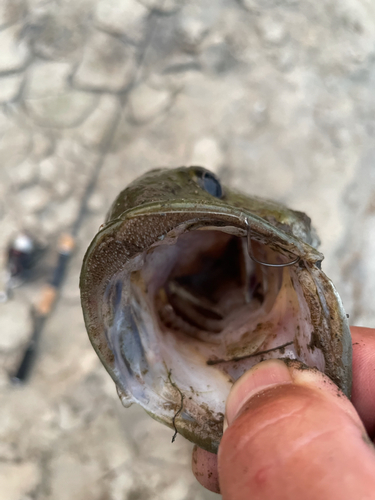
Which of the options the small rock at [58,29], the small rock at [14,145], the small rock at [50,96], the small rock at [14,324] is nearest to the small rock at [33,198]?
the small rock at [14,145]

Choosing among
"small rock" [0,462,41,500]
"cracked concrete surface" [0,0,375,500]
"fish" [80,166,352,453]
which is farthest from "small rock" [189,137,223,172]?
"small rock" [0,462,41,500]

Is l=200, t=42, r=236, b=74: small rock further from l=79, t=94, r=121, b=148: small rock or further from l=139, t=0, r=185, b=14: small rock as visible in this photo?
l=79, t=94, r=121, b=148: small rock

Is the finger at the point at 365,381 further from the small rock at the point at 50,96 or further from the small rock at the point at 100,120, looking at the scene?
the small rock at the point at 50,96

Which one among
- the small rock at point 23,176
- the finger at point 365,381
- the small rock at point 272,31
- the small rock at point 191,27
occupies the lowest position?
the small rock at point 23,176

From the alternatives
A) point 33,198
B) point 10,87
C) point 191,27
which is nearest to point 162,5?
point 191,27

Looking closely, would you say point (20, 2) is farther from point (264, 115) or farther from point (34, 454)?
point (34, 454)

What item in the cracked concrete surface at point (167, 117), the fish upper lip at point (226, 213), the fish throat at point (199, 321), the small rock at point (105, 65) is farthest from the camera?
the small rock at point (105, 65)

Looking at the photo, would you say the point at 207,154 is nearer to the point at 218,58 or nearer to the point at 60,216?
the point at 218,58
